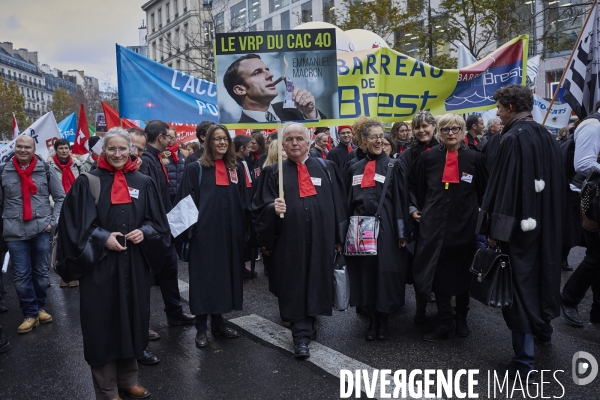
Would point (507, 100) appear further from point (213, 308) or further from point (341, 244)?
point (213, 308)

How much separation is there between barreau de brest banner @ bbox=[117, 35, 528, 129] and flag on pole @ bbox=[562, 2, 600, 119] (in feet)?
3.98

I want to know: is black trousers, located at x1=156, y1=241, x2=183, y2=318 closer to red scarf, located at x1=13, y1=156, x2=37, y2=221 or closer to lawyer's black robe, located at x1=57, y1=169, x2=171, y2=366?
red scarf, located at x1=13, y1=156, x2=37, y2=221

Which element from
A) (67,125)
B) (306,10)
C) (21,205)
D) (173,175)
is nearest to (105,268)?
(21,205)

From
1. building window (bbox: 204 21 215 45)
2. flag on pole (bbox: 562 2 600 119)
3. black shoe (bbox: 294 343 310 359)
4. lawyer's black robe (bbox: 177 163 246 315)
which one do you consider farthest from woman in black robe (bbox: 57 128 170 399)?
building window (bbox: 204 21 215 45)

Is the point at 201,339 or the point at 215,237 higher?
the point at 215,237

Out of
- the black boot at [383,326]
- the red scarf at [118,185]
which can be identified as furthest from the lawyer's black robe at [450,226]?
the red scarf at [118,185]

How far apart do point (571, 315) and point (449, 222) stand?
1571 mm

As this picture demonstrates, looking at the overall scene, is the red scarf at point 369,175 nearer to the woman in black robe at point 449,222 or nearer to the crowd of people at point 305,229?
the crowd of people at point 305,229

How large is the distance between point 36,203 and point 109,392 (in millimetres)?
2869

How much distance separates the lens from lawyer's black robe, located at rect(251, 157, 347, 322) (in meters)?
4.90

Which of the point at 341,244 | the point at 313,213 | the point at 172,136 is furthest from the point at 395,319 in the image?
the point at 172,136

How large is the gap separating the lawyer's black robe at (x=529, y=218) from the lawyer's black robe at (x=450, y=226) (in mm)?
844

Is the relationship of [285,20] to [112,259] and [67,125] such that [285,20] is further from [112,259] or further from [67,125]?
[112,259]

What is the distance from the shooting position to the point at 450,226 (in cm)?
501
